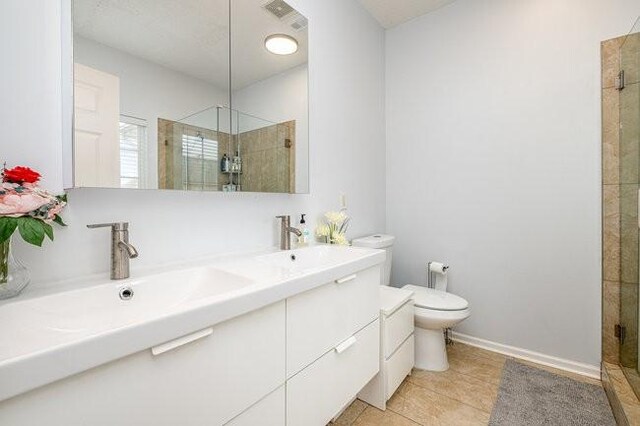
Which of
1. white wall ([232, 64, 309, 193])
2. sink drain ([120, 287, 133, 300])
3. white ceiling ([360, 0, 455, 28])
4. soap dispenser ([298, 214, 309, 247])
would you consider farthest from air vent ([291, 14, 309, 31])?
sink drain ([120, 287, 133, 300])

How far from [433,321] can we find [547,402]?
68cm

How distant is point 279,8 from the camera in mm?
1635

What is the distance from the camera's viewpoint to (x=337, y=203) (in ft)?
7.00


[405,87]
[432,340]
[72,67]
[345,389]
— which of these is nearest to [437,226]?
[432,340]

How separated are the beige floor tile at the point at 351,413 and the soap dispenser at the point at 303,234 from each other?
91 cm

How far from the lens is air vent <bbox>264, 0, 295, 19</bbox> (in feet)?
5.21

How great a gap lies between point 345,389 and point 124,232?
1.09m

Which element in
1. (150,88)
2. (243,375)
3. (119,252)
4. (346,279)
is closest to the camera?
(243,375)

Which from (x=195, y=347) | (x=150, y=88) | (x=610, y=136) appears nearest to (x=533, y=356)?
(x=610, y=136)

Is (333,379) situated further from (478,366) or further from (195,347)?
(478,366)

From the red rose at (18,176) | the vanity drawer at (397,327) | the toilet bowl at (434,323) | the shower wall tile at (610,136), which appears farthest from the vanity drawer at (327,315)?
the shower wall tile at (610,136)

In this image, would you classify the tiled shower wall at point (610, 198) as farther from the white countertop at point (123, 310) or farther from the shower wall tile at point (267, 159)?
the shower wall tile at point (267, 159)

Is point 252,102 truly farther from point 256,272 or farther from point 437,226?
point 437,226

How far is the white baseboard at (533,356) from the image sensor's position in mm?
1866
